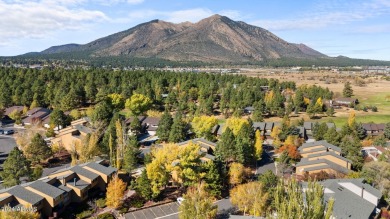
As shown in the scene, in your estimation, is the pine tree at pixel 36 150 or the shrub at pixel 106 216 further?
the pine tree at pixel 36 150

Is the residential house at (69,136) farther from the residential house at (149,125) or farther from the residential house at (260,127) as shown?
the residential house at (260,127)

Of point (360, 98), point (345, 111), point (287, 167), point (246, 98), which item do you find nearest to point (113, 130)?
point (287, 167)

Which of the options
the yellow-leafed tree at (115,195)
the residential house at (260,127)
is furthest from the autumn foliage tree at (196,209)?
the residential house at (260,127)

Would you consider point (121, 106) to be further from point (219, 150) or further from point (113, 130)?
point (219, 150)

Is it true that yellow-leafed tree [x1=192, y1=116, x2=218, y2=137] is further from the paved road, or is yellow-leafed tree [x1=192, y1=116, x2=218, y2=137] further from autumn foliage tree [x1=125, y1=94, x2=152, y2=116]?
the paved road

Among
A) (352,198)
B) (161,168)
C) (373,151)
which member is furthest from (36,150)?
(373,151)

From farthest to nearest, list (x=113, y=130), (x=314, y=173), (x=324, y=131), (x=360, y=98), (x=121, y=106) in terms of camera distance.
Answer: (x=360, y=98) → (x=121, y=106) → (x=324, y=131) → (x=113, y=130) → (x=314, y=173)
